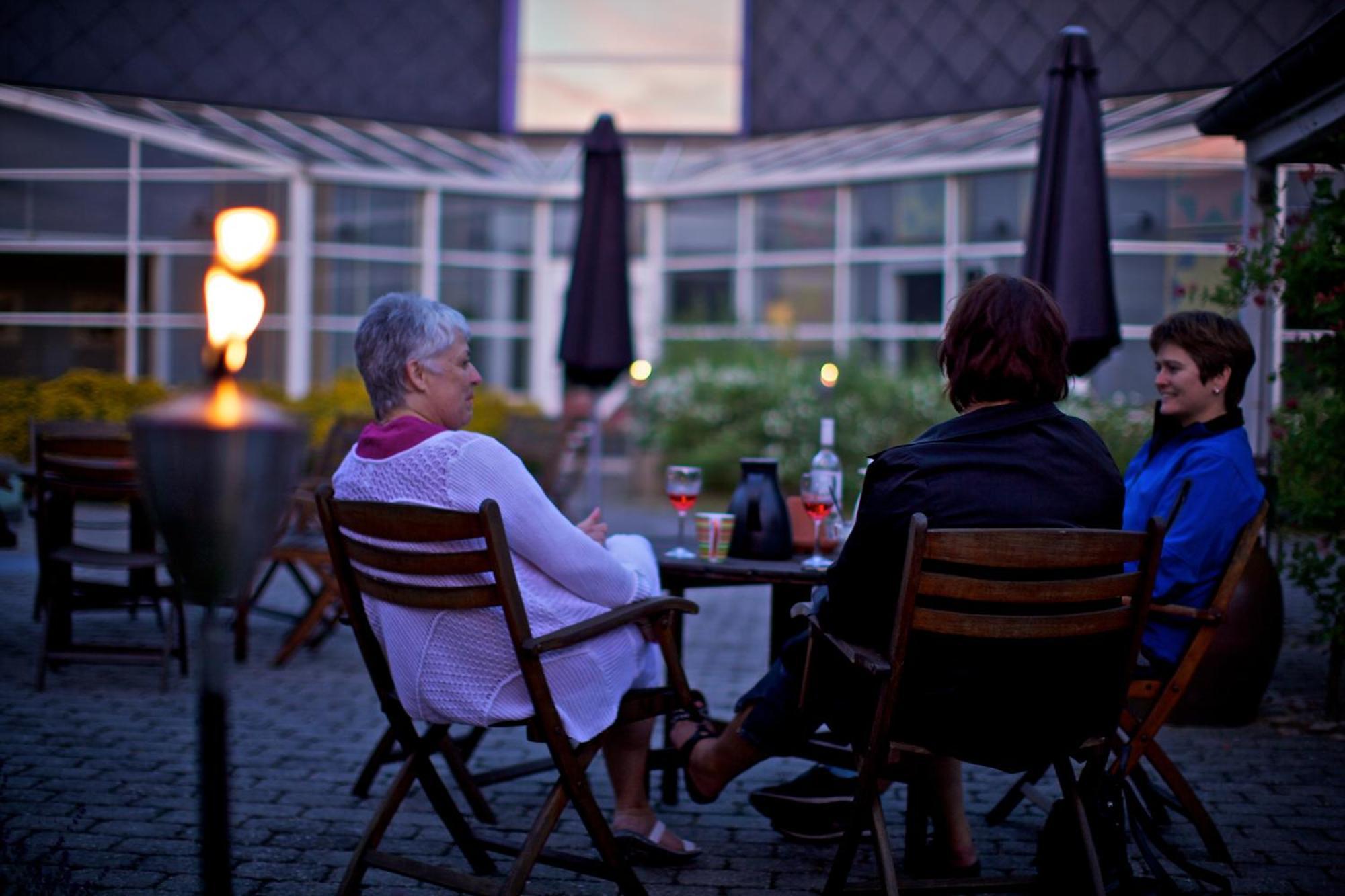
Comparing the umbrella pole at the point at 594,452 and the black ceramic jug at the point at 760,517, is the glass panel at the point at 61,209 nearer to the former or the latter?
the umbrella pole at the point at 594,452

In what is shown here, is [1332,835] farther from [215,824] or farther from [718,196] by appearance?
[718,196]

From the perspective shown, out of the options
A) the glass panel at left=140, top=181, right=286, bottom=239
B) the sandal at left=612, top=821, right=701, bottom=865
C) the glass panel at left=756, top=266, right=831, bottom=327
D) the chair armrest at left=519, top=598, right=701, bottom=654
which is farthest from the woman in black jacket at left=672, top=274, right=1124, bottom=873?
the glass panel at left=756, top=266, right=831, bottom=327

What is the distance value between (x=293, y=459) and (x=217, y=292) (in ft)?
0.80

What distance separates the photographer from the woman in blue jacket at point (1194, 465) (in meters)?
3.68

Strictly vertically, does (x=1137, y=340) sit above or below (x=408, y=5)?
below

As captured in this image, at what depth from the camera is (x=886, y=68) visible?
1173 centimetres

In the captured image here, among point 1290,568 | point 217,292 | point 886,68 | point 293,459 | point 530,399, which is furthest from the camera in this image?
point 530,399

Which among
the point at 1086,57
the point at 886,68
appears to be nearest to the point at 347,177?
the point at 886,68

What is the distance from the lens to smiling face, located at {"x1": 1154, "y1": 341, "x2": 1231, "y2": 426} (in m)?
3.94

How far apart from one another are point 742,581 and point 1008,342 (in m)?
1.18

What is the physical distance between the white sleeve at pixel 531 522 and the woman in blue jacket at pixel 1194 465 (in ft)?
5.46

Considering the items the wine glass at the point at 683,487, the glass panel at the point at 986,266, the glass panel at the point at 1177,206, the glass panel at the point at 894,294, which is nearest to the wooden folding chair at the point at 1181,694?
the wine glass at the point at 683,487

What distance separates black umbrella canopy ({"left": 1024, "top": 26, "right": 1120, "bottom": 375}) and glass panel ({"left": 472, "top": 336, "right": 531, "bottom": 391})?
10.7 meters

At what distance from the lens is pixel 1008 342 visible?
2.91m
